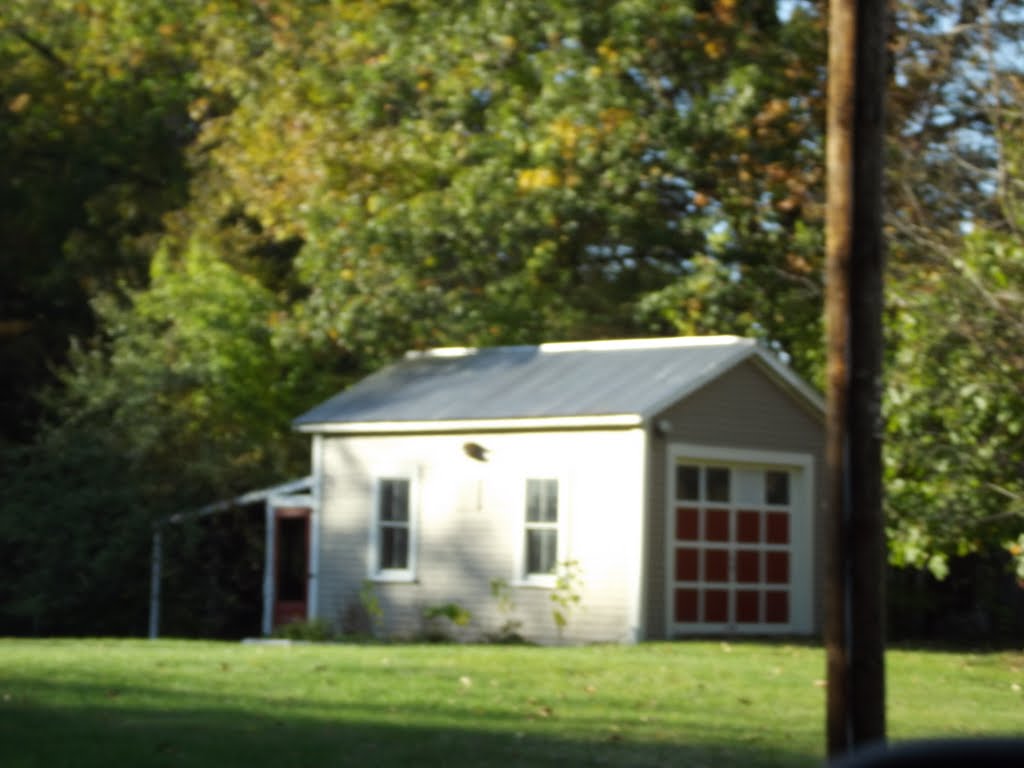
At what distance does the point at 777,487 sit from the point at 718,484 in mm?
1363

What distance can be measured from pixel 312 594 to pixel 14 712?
1604cm

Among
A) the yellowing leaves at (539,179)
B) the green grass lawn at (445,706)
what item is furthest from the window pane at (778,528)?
the yellowing leaves at (539,179)

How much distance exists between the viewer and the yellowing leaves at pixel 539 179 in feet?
98.7

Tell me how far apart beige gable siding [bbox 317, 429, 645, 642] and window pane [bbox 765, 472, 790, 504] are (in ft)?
10.3

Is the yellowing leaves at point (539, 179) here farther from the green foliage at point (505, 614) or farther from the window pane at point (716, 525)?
the green foliage at point (505, 614)

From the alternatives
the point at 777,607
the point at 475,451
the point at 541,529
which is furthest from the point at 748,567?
the point at 475,451

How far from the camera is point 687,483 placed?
2556cm

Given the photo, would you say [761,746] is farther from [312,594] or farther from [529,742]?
[312,594]

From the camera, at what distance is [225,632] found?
109 ft

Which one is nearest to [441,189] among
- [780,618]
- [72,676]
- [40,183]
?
[780,618]

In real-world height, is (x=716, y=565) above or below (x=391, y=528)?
below

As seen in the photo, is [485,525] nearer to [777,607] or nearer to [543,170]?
[777,607]

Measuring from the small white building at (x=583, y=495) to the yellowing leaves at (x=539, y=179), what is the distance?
3029mm

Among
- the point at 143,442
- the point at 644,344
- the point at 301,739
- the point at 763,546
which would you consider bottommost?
the point at 301,739
